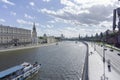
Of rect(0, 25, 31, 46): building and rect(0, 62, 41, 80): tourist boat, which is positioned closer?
rect(0, 62, 41, 80): tourist boat

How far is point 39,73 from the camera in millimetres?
54000

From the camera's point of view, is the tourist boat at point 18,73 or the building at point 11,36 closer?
the tourist boat at point 18,73

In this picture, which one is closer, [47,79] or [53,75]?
[47,79]

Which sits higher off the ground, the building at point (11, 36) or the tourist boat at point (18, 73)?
the building at point (11, 36)

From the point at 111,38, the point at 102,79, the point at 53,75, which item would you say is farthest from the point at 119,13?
the point at 102,79

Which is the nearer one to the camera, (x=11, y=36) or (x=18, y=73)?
(x=18, y=73)

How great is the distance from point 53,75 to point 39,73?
16.3 feet

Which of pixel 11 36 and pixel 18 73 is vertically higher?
pixel 11 36

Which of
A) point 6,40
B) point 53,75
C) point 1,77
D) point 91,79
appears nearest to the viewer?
point 91,79

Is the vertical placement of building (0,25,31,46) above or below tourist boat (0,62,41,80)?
above

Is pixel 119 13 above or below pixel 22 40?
above

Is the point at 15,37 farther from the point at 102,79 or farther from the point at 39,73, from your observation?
the point at 102,79

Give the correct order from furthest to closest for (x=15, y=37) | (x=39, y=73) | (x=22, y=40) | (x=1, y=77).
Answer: (x=22, y=40) < (x=15, y=37) < (x=39, y=73) < (x=1, y=77)

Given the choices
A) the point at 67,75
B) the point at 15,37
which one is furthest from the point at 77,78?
the point at 15,37
